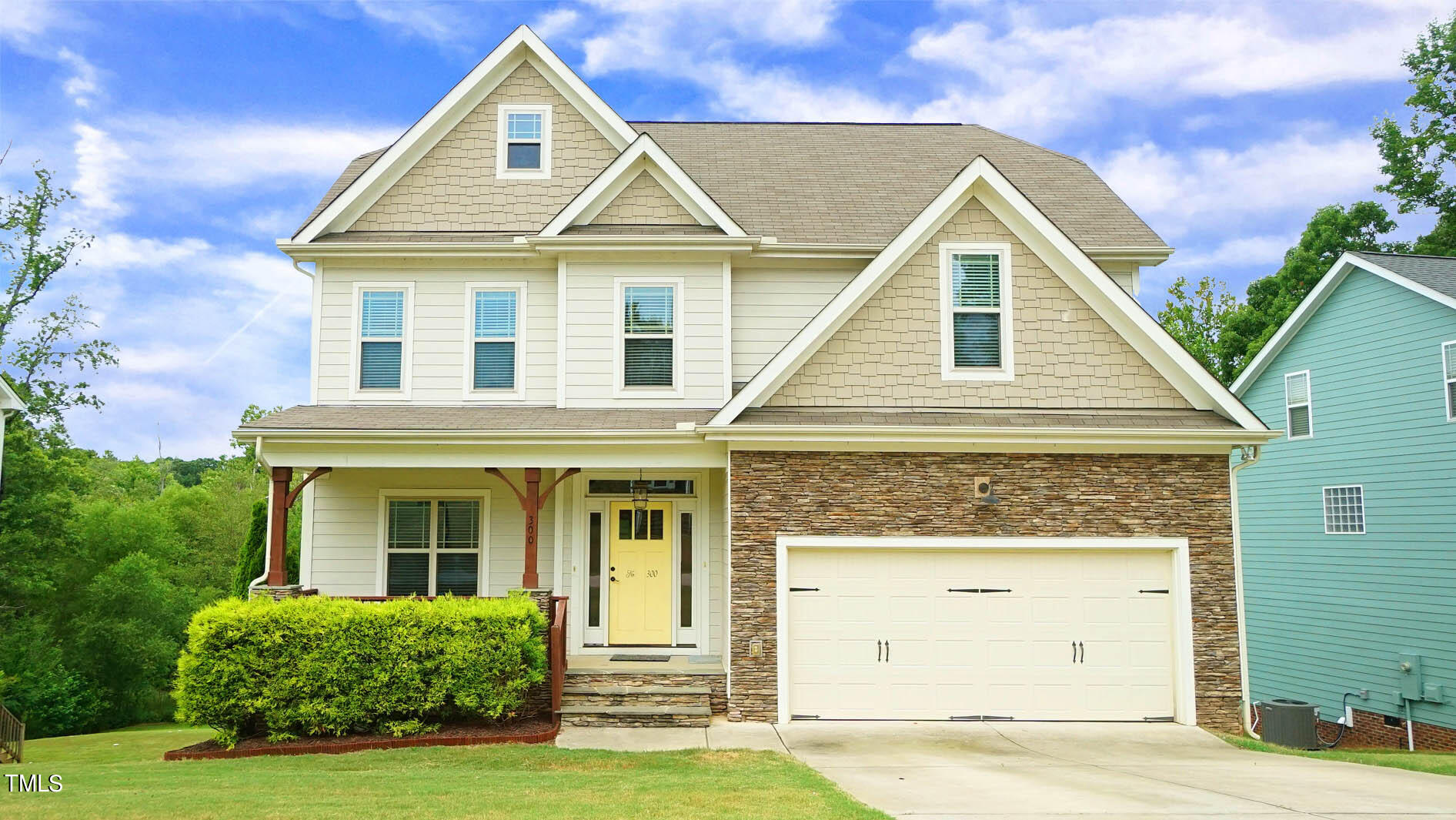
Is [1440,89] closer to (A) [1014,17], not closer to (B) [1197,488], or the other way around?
(A) [1014,17]

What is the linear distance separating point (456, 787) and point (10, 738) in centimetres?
1221

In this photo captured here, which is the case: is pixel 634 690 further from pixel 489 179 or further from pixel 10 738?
pixel 10 738

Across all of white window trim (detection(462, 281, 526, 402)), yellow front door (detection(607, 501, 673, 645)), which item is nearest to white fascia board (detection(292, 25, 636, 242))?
white window trim (detection(462, 281, 526, 402))

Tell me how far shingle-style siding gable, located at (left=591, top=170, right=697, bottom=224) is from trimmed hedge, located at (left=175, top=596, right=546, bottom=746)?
587cm

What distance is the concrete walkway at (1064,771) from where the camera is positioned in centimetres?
738

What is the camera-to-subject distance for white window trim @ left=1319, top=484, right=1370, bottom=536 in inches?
669

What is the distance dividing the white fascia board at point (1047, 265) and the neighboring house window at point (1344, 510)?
24.0 feet

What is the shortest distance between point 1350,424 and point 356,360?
1672 centimetres

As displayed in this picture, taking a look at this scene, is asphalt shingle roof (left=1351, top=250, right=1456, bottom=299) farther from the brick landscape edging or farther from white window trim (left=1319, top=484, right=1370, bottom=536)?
the brick landscape edging

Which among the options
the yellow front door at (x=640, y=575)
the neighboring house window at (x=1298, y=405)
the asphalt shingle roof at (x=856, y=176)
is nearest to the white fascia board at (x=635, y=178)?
the asphalt shingle roof at (x=856, y=176)

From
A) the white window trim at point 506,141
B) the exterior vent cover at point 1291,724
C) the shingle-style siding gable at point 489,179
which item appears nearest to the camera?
the exterior vent cover at point 1291,724

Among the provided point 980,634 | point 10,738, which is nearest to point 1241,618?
point 980,634

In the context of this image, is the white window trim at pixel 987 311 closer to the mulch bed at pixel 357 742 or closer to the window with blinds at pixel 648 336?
the window with blinds at pixel 648 336

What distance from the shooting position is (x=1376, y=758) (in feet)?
36.0
